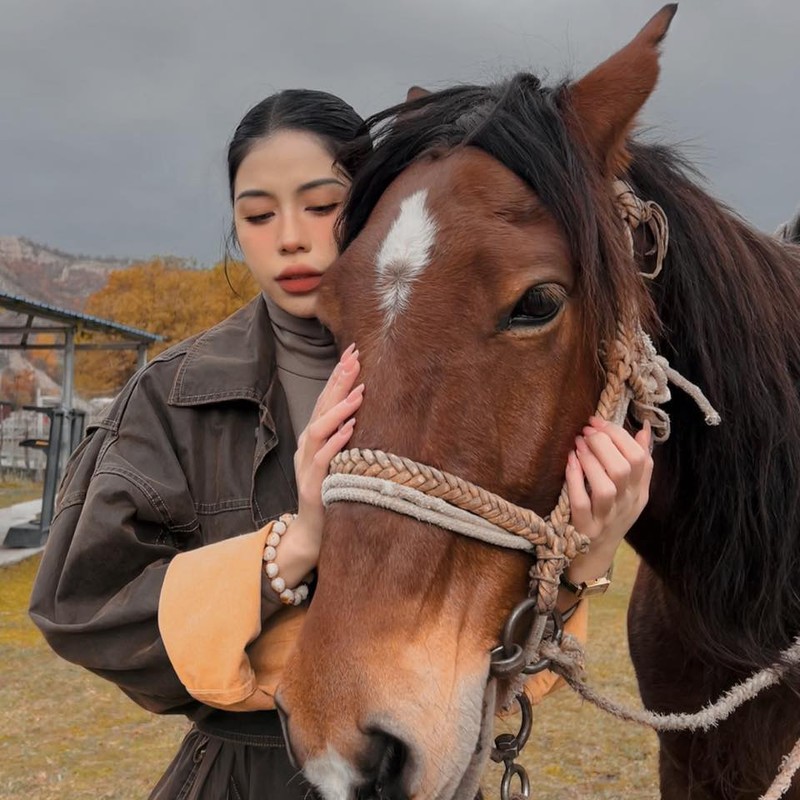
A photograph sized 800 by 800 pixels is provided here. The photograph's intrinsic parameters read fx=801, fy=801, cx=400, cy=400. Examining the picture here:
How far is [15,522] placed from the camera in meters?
13.0

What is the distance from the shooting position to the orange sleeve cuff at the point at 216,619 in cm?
149

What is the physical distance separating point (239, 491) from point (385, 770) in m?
0.75

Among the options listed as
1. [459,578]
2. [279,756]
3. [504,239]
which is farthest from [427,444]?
[279,756]

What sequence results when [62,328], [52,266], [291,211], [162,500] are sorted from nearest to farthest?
[162,500], [291,211], [62,328], [52,266]

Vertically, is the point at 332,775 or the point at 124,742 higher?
the point at 332,775

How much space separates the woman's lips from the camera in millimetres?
1872

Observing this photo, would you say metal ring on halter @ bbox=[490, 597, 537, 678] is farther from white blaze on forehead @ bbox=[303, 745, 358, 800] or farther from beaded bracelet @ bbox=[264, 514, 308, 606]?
beaded bracelet @ bbox=[264, 514, 308, 606]

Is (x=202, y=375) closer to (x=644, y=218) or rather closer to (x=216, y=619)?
(x=216, y=619)

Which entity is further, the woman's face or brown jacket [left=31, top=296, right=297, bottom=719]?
the woman's face

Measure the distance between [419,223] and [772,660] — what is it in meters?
1.28

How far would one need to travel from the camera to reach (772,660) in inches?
72.1

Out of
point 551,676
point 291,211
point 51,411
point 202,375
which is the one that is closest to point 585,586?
point 551,676

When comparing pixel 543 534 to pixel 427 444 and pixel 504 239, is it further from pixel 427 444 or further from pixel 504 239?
pixel 504 239

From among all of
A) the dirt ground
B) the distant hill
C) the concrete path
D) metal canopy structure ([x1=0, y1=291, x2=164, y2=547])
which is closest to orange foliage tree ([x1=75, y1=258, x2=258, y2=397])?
the concrete path
